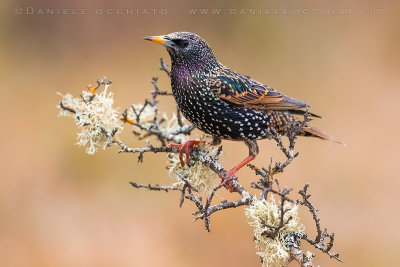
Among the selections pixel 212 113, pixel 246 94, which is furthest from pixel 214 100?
pixel 246 94

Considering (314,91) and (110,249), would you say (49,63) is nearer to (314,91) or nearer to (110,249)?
(110,249)

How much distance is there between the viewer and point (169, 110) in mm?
7461

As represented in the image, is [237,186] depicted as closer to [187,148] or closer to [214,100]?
[187,148]

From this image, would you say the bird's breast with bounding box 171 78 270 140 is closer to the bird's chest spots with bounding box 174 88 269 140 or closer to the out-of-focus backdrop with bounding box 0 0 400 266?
the bird's chest spots with bounding box 174 88 269 140

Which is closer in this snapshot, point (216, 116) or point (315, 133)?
point (216, 116)

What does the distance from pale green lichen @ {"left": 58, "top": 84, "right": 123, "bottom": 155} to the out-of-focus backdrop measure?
2.42 meters

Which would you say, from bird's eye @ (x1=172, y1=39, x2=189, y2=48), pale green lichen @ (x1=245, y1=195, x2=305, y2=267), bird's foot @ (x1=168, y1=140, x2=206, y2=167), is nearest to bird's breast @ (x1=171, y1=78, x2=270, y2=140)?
bird's foot @ (x1=168, y1=140, x2=206, y2=167)

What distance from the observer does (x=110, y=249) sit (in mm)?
6547

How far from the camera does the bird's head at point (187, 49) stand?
4578 millimetres

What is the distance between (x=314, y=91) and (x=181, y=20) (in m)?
1.96

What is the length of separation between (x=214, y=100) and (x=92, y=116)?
0.90 meters

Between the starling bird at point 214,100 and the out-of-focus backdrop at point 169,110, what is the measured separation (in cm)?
228

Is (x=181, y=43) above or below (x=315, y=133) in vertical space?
above

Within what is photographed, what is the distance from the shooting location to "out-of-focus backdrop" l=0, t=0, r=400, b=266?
22.2 feet
